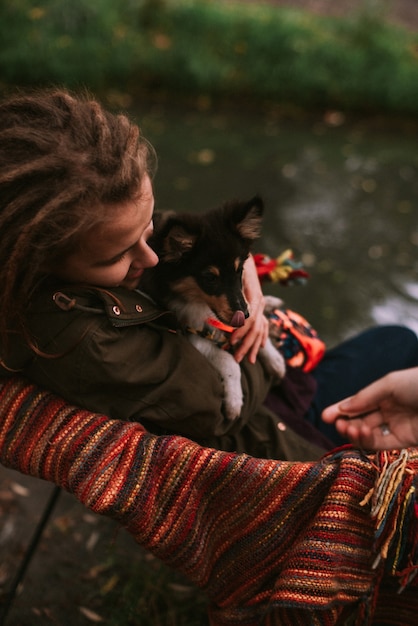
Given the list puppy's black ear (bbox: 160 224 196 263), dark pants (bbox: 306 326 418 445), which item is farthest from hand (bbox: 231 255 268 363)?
dark pants (bbox: 306 326 418 445)

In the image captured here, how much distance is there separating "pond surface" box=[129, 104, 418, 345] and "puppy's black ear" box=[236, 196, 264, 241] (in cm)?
206

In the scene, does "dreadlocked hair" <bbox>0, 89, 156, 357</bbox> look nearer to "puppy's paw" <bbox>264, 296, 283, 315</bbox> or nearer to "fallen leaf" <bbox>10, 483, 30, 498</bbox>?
"puppy's paw" <bbox>264, 296, 283, 315</bbox>

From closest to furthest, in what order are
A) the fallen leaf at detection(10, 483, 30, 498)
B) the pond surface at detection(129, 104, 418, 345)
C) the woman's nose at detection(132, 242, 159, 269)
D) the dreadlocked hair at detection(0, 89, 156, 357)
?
1. the dreadlocked hair at detection(0, 89, 156, 357)
2. the woman's nose at detection(132, 242, 159, 269)
3. the fallen leaf at detection(10, 483, 30, 498)
4. the pond surface at detection(129, 104, 418, 345)

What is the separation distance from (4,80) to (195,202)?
3.33 meters

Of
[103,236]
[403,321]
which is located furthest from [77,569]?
[403,321]

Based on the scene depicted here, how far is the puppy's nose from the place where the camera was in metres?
1.81

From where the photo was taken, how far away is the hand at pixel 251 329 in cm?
196

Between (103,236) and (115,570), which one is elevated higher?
(103,236)

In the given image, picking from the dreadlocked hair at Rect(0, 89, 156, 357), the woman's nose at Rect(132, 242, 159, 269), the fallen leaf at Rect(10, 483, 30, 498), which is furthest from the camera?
the fallen leaf at Rect(10, 483, 30, 498)

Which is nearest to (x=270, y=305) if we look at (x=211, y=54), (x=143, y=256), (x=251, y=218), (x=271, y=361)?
(x=271, y=361)

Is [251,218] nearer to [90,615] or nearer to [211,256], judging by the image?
[211,256]

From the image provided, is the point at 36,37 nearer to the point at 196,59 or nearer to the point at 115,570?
the point at 196,59

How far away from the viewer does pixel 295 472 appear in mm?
1592

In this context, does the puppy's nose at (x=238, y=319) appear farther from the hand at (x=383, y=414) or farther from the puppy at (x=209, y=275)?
the hand at (x=383, y=414)
